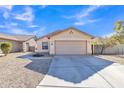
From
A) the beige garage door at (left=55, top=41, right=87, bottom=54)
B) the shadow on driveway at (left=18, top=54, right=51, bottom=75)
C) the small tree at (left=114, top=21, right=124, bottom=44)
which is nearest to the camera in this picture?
the shadow on driveway at (left=18, top=54, right=51, bottom=75)

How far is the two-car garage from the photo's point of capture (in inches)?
853

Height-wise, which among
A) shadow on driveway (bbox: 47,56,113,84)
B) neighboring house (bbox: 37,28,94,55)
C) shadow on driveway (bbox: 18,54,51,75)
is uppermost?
neighboring house (bbox: 37,28,94,55)

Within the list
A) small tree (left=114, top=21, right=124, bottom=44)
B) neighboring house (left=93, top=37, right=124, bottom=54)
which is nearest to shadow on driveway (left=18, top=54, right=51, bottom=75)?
neighboring house (left=93, top=37, right=124, bottom=54)

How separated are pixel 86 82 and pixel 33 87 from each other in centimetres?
225

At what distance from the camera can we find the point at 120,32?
23.7 metres

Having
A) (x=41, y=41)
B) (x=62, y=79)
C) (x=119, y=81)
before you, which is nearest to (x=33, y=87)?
(x=62, y=79)

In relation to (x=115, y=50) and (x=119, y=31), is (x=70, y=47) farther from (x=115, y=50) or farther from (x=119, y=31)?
(x=119, y=31)

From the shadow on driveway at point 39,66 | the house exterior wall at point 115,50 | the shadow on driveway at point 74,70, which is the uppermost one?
the house exterior wall at point 115,50

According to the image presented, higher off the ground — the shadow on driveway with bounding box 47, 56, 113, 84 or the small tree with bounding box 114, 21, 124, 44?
the small tree with bounding box 114, 21, 124, 44

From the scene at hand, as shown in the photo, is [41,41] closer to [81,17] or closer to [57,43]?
[57,43]

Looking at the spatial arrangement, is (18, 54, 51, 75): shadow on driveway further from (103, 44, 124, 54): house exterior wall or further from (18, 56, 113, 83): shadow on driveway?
(103, 44, 124, 54): house exterior wall

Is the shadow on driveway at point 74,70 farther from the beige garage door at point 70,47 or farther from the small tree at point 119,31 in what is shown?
the small tree at point 119,31

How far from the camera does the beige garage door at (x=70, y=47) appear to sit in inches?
853

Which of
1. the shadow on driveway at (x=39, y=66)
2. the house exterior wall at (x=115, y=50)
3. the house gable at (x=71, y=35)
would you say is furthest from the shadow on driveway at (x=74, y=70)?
the house exterior wall at (x=115, y=50)
